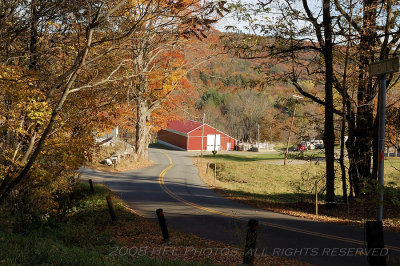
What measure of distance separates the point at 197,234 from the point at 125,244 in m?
2.65

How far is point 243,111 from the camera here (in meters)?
71.3

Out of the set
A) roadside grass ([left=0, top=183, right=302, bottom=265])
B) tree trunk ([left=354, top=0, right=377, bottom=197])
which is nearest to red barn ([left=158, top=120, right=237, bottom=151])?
tree trunk ([left=354, top=0, right=377, bottom=197])

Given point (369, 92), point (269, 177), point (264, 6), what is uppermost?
point (264, 6)

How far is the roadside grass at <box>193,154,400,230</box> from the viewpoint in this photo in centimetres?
1335

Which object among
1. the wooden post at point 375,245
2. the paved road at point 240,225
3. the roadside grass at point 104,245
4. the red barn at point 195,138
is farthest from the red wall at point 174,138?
the wooden post at point 375,245

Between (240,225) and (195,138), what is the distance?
5224 cm

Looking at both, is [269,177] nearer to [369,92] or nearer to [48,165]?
[369,92]

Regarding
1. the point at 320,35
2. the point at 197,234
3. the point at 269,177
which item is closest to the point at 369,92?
the point at 320,35

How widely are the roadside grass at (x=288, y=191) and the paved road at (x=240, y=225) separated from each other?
1.18 meters

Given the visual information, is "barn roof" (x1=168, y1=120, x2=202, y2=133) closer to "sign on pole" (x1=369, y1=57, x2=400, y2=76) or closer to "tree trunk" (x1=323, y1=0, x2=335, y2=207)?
"tree trunk" (x1=323, y1=0, x2=335, y2=207)

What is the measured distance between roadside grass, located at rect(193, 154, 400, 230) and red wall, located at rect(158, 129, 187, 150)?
2443 centimetres

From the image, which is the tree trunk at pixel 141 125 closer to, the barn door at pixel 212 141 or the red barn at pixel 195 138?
the red barn at pixel 195 138

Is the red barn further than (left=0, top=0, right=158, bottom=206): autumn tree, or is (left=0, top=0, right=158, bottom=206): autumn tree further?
the red barn

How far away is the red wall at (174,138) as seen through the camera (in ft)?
214
